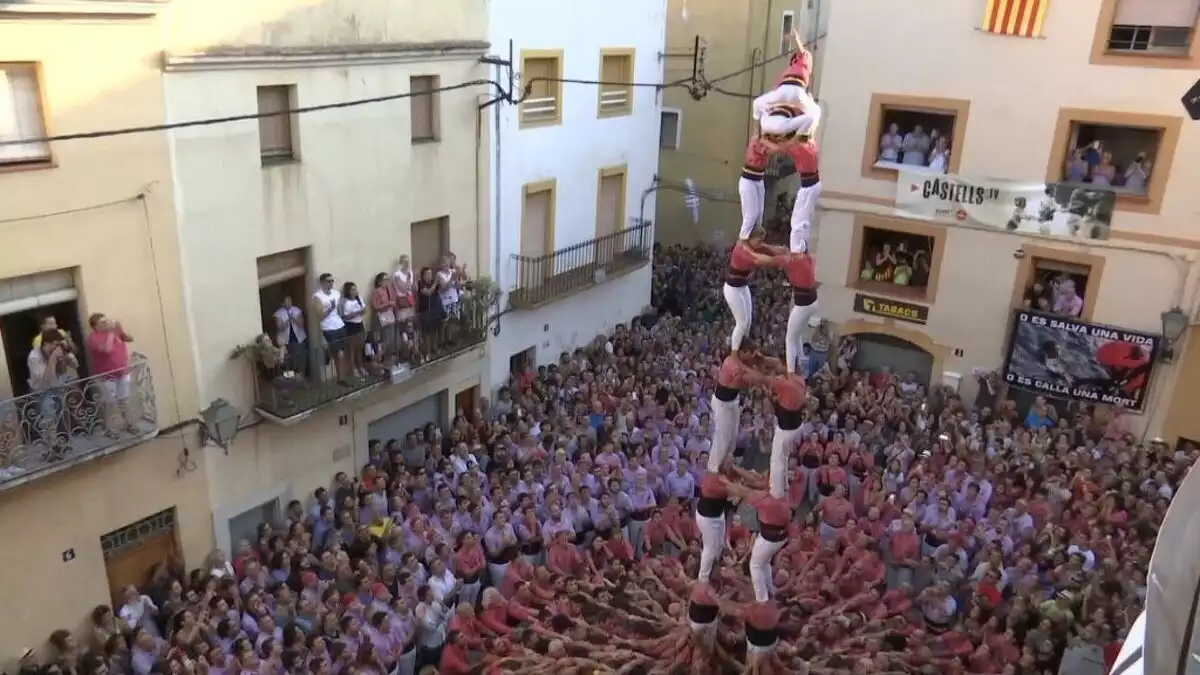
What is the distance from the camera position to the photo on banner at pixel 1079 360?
16953 mm

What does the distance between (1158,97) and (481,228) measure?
1178 cm

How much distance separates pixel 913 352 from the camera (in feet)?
63.5

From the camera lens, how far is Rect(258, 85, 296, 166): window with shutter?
12.7 metres

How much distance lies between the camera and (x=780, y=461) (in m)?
9.41

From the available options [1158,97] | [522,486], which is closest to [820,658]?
[522,486]

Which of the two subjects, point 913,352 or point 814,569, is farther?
point 913,352

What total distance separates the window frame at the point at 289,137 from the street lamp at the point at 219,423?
326 cm

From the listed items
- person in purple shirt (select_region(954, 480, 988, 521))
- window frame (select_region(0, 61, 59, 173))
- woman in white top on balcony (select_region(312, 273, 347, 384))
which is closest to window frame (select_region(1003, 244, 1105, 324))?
person in purple shirt (select_region(954, 480, 988, 521))

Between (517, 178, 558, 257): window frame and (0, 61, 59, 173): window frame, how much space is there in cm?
858

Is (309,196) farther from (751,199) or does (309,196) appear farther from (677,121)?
(677,121)

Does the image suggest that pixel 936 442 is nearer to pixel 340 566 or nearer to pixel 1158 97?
pixel 1158 97

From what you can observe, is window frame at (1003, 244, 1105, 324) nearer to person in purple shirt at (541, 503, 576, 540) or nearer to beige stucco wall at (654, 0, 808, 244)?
beige stucco wall at (654, 0, 808, 244)

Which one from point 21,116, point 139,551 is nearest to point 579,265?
point 139,551

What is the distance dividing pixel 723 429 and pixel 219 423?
6.53 meters
